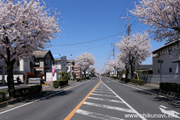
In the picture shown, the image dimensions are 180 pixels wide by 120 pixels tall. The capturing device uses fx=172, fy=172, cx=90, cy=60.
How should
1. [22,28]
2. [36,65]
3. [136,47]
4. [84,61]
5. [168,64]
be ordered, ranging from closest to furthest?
[22,28]
[168,64]
[136,47]
[36,65]
[84,61]

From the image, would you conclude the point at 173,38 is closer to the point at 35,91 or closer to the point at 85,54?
the point at 35,91

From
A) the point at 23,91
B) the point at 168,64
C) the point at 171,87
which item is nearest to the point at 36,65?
the point at 168,64

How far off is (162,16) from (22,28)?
10.1 metres

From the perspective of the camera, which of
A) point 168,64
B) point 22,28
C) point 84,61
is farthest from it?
point 84,61

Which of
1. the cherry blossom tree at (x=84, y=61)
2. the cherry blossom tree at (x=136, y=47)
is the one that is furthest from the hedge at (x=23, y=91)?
the cherry blossom tree at (x=84, y=61)

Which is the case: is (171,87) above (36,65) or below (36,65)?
below

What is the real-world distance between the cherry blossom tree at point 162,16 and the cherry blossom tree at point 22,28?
7520mm

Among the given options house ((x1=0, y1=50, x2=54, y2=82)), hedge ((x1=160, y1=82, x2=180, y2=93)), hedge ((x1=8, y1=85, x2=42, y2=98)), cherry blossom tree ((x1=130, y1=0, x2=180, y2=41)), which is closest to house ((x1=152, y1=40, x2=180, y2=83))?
hedge ((x1=160, y1=82, x2=180, y2=93))

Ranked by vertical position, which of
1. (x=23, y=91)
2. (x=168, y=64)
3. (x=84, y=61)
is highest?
(x=84, y=61)

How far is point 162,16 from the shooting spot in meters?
12.7

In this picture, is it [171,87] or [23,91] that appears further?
[171,87]

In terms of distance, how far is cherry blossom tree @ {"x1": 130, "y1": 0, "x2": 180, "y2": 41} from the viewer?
12070mm

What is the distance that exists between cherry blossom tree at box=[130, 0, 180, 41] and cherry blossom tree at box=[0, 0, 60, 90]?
24.7 ft

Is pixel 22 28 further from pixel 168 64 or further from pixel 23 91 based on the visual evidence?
pixel 168 64
